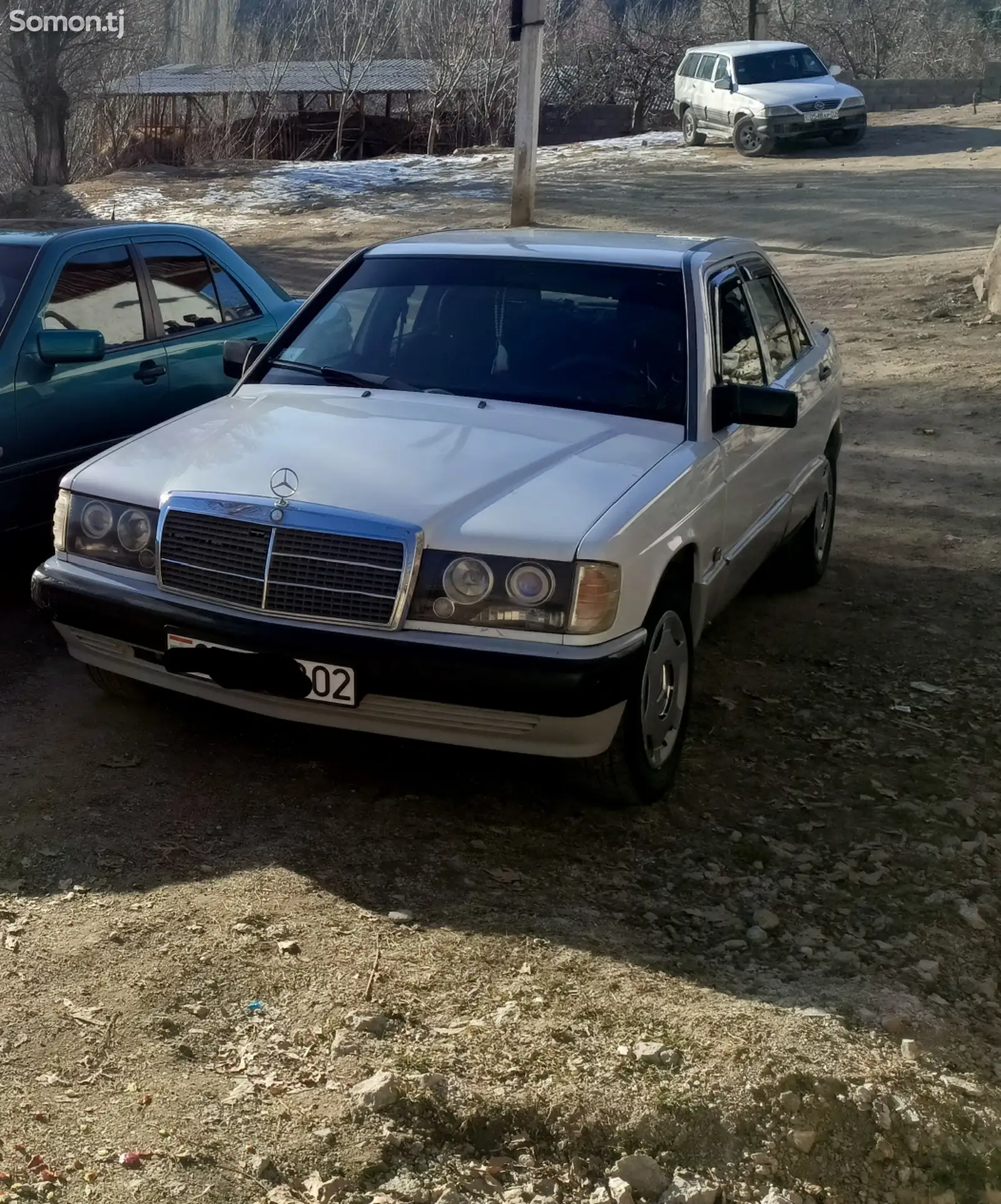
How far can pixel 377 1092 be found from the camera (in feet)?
8.87

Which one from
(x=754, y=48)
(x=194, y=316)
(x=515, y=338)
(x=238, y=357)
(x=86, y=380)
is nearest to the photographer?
(x=515, y=338)

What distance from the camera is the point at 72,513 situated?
415 centimetres

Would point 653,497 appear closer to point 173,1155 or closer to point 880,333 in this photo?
point 173,1155

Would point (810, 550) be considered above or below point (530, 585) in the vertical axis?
below

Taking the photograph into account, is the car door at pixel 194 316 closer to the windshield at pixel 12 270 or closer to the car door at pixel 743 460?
the windshield at pixel 12 270

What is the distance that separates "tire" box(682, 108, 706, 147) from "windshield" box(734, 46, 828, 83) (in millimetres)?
2167

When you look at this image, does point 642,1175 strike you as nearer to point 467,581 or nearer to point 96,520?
point 467,581

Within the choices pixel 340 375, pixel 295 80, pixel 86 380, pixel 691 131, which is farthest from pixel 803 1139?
pixel 295 80

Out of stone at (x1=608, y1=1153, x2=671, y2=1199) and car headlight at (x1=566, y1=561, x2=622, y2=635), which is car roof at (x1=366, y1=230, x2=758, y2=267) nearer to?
car headlight at (x1=566, y1=561, x2=622, y2=635)

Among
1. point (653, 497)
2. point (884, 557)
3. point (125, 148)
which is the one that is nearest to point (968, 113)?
point (125, 148)

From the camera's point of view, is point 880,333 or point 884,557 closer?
point 884,557

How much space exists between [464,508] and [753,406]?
1.27 m

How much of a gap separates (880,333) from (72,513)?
9601 millimetres

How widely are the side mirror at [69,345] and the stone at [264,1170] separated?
12.7ft
